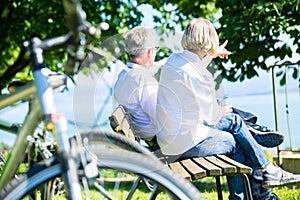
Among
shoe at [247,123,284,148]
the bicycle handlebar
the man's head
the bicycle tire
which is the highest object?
the bicycle handlebar

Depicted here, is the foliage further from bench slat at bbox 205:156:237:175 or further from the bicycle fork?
→ the bicycle fork

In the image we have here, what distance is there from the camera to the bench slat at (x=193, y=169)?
3.09 m

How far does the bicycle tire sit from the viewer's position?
200 centimetres

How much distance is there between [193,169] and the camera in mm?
3217

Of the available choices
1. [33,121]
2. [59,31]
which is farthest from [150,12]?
[33,121]

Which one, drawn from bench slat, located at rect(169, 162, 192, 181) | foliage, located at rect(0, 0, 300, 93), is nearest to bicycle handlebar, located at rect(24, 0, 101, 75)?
bench slat, located at rect(169, 162, 192, 181)

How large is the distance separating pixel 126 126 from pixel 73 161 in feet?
5.40

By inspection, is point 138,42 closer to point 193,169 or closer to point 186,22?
point 193,169

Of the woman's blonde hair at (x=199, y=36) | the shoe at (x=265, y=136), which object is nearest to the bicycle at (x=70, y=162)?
the woman's blonde hair at (x=199, y=36)

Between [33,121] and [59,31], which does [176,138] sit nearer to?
[33,121]

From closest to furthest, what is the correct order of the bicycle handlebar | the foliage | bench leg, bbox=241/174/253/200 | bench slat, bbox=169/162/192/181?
the bicycle handlebar → bench slat, bbox=169/162/192/181 → bench leg, bbox=241/174/253/200 → the foliage

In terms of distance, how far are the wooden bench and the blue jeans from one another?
6 cm

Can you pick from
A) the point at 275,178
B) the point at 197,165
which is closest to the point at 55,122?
the point at 197,165

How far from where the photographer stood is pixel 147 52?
12.5 ft
